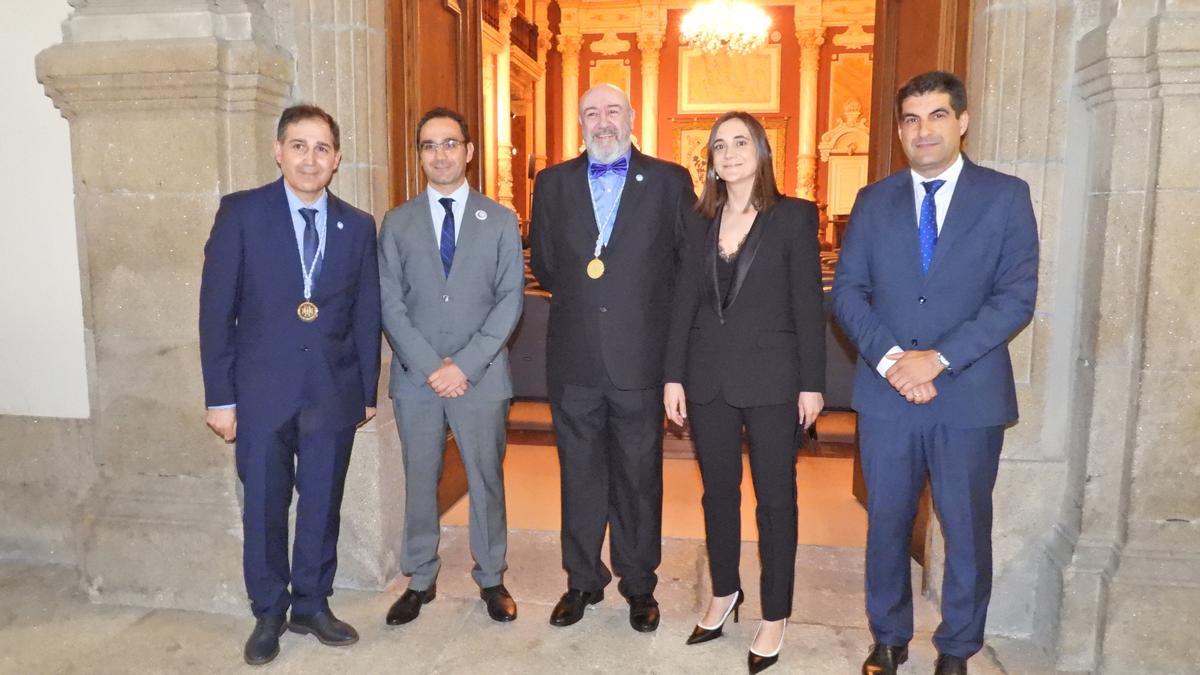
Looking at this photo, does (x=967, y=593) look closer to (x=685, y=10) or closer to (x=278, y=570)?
(x=278, y=570)

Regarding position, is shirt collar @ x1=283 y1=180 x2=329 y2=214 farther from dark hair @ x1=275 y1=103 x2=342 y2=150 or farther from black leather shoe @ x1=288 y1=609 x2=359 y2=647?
black leather shoe @ x1=288 y1=609 x2=359 y2=647

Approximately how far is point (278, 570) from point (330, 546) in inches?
7.3

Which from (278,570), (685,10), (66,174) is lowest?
(278,570)

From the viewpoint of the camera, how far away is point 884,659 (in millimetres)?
2785

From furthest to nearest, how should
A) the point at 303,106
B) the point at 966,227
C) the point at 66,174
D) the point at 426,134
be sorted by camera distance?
the point at 66,174, the point at 426,134, the point at 303,106, the point at 966,227

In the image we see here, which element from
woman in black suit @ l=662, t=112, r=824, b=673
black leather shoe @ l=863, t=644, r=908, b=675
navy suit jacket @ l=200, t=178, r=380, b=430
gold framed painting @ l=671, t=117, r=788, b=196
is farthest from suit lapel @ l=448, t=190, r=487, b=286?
gold framed painting @ l=671, t=117, r=788, b=196

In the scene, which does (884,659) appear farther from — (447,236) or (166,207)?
(166,207)

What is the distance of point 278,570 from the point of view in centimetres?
298

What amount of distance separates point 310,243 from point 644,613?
1737 millimetres

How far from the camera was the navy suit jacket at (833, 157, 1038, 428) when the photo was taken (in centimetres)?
251

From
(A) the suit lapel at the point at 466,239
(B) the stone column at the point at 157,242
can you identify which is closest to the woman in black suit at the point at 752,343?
(A) the suit lapel at the point at 466,239

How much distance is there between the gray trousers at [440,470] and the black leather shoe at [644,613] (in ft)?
1.70

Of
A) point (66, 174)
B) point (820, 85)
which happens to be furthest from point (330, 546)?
point (820, 85)

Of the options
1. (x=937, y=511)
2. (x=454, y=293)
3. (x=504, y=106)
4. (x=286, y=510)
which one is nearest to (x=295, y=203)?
(x=454, y=293)
